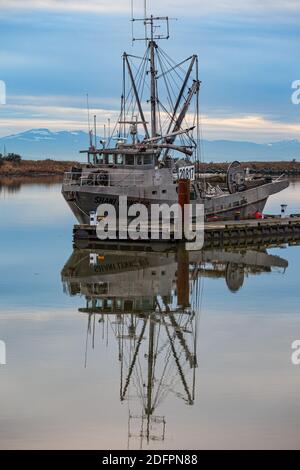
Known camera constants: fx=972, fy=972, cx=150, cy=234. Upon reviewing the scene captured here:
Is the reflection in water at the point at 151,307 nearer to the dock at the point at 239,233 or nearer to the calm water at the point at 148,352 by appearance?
the calm water at the point at 148,352

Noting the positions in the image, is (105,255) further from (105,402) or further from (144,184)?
(105,402)

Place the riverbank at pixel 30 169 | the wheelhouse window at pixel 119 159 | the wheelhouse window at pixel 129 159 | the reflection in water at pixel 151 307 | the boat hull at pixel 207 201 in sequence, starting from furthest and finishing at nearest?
the riverbank at pixel 30 169 → the wheelhouse window at pixel 119 159 → the wheelhouse window at pixel 129 159 → the boat hull at pixel 207 201 → the reflection in water at pixel 151 307

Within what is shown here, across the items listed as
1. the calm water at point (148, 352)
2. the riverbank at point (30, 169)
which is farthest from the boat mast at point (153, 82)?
the riverbank at point (30, 169)

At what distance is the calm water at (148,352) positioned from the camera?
1416cm

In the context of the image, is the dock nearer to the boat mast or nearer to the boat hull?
the boat hull

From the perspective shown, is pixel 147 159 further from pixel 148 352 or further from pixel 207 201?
pixel 148 352

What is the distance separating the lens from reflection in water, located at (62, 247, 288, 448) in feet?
52.9

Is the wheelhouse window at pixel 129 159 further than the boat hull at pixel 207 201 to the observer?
Yes

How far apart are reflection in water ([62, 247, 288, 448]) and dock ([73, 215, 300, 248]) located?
4.78 ft

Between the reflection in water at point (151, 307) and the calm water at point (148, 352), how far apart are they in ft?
0.12

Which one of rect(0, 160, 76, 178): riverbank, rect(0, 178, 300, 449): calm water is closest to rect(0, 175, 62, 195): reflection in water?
rect(0, 160, 76, 178): riverbank

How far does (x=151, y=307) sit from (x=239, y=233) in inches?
609

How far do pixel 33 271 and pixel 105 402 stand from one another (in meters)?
15.1

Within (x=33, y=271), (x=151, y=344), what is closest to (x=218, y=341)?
(x=151, y=344)
